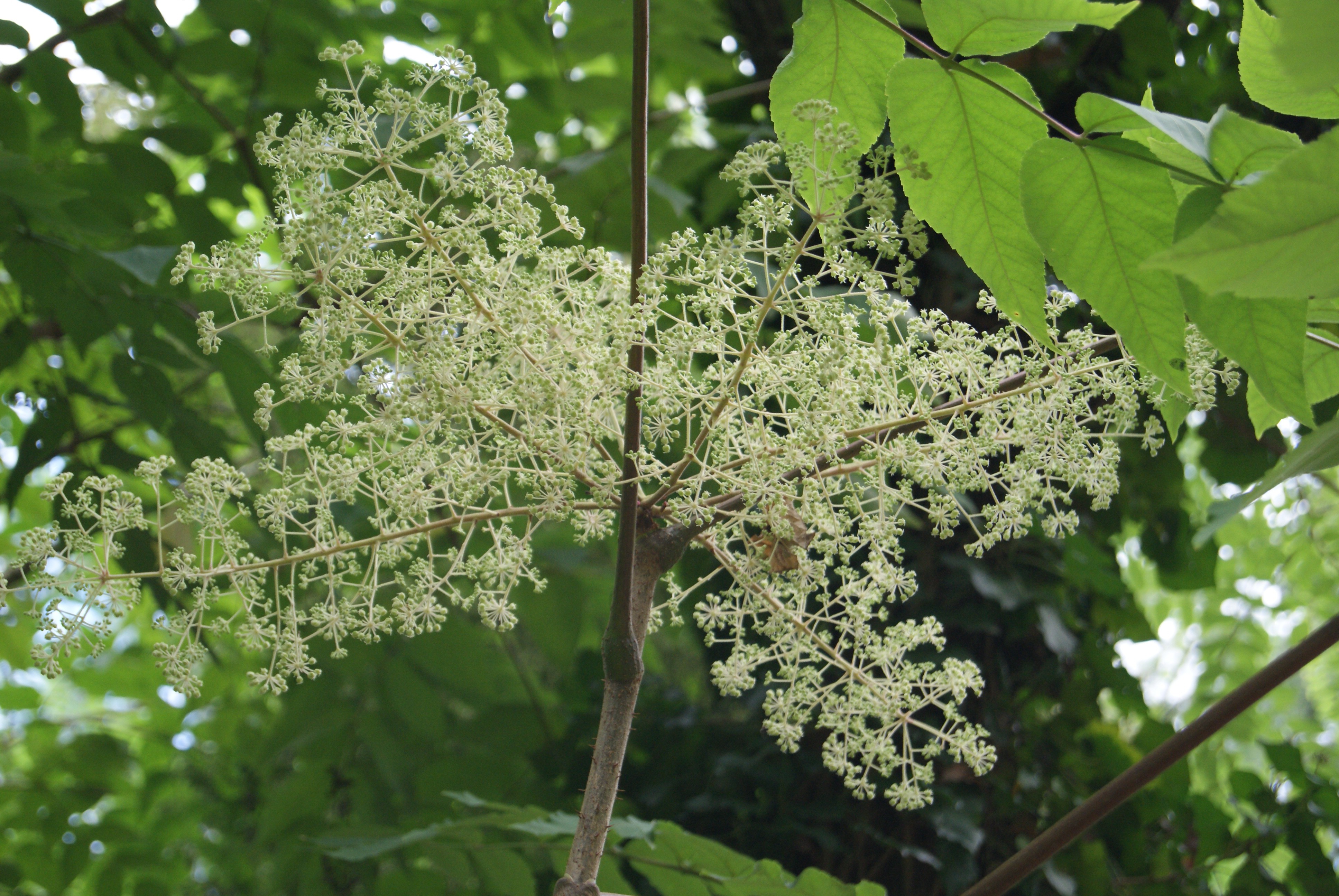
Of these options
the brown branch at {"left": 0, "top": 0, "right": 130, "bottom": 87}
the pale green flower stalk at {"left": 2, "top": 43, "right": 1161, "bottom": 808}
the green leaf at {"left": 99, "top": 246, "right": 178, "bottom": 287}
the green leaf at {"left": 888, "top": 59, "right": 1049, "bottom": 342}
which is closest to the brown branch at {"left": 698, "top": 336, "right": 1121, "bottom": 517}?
the pale green flower stalk at {"left": 2, "top": 43, "right": 1161, "bottom": 808}

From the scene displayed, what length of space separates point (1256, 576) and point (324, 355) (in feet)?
11.1

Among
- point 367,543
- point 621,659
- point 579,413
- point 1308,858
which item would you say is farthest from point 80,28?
point 1308,858

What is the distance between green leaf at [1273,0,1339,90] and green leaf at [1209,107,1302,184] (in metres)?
0.17

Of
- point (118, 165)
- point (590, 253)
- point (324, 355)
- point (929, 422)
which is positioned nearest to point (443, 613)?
point (324, 355)

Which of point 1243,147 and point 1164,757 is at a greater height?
point 1243,147

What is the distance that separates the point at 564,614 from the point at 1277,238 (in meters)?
2.02

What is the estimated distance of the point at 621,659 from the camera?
3.12 feet

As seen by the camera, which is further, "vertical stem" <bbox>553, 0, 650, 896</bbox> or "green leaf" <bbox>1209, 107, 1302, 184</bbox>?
"vertical stem" <bbox>553, 0, 650, 896</bbox>

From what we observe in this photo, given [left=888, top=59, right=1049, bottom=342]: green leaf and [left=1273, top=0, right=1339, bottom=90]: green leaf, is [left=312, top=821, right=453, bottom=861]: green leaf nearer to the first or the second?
[left=888, top=59, right=1049, bottom=342]: green leaf

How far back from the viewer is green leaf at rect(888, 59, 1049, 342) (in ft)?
2.99

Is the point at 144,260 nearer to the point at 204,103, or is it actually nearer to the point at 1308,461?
the point at 204,103

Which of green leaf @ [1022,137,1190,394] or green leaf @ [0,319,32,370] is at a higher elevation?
green leaf @ [0,319,32,370]

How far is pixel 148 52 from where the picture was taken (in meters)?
2.37

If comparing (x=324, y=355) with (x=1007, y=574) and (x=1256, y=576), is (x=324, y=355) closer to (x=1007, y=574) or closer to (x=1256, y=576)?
(x=1007, y=574)
